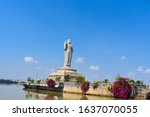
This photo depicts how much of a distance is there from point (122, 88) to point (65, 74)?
12.8m

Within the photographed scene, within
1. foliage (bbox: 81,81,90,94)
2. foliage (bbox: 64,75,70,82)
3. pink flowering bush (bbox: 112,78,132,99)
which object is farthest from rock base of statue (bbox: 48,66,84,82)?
pink flowering bush (bbox: 112,78,132,99)

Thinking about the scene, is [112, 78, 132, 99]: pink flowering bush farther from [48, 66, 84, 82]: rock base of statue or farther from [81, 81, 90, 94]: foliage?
[48, 66, 84, 82]: rock base of statue

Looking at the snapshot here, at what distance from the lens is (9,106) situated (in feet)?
12.9

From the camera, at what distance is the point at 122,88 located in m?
16.1

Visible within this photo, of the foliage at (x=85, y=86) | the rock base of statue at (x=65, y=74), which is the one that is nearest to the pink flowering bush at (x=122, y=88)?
the foliage at (x=85, y=86)

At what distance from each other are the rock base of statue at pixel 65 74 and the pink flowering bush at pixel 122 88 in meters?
11.2

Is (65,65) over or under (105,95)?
over

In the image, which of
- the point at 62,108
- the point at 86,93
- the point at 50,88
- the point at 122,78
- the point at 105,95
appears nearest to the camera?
the point at 62,108

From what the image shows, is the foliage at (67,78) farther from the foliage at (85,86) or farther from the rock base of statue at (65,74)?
the foliage at (85,86)

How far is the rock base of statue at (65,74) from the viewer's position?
2786cm

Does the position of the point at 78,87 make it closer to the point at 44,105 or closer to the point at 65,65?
the point at 65,65

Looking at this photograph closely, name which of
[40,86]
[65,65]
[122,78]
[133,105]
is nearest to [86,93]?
[122,78]

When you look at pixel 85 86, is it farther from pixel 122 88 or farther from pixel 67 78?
pixel 67 78

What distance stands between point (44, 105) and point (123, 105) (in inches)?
40.4
